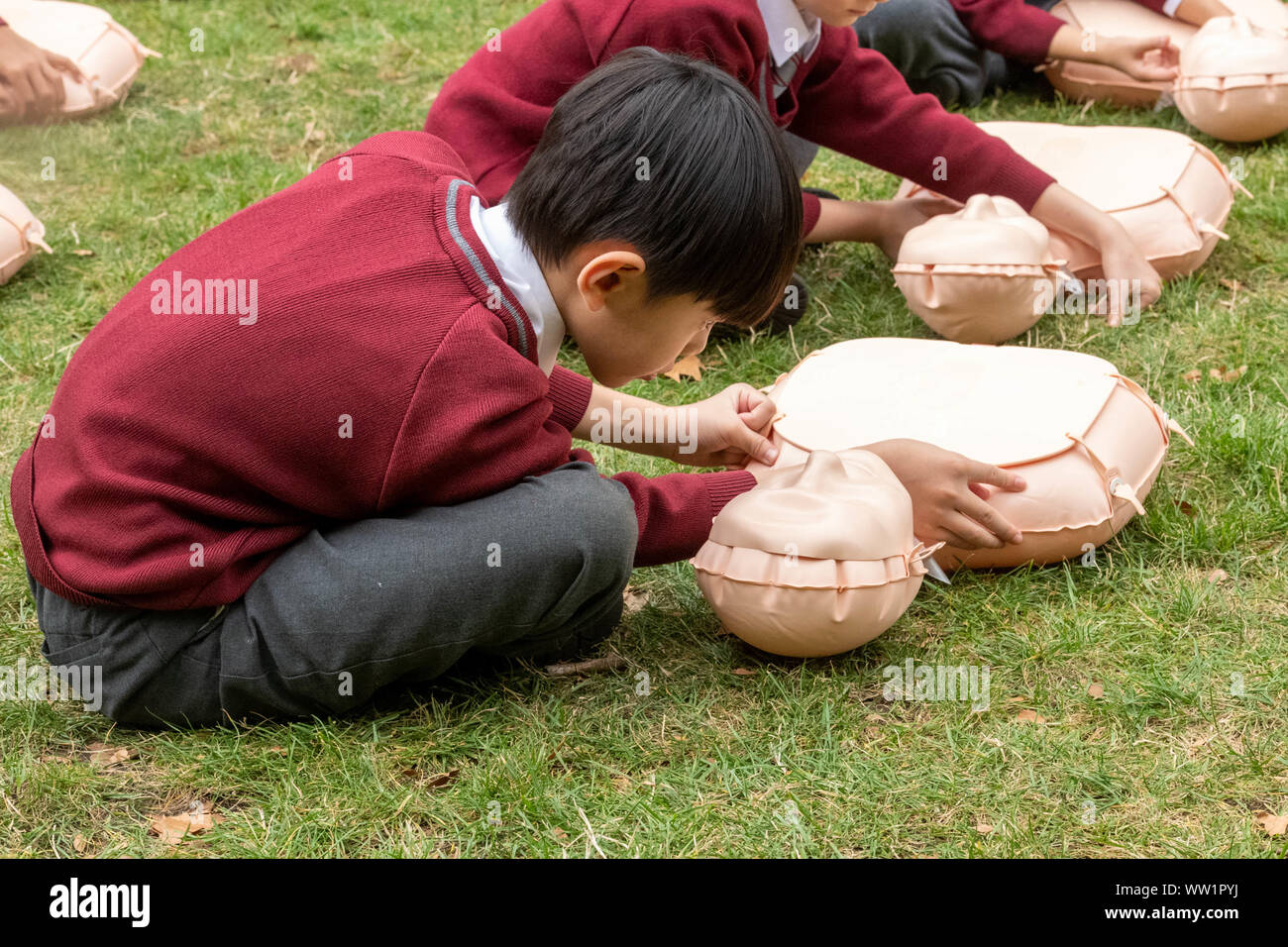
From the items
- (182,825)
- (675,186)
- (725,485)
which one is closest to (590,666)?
A: (725,485)

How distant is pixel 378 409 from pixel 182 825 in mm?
566

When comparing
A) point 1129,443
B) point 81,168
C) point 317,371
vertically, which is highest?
point 317,371

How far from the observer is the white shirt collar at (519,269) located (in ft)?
5.28

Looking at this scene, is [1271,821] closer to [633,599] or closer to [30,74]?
[633,599]

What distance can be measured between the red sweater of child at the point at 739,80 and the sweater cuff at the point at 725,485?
85 cm

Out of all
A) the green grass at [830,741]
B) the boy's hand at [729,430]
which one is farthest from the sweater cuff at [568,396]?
the green grass at [830,741]

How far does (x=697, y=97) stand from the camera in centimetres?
155

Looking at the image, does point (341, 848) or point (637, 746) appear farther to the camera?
point (637, 746)

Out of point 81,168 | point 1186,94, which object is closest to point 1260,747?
point 1186,94

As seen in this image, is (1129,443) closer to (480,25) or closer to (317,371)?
(317,371)

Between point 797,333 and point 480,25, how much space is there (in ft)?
7.82

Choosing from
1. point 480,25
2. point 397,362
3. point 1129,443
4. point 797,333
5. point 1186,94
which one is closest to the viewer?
point 397,362

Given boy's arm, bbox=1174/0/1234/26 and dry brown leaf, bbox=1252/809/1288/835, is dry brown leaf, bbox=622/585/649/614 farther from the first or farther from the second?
boy's arm, bbox=1174/0/1234/26

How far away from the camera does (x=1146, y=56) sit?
3518mm
